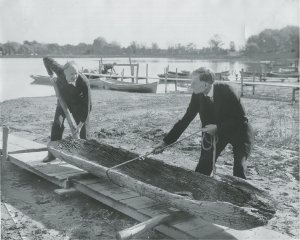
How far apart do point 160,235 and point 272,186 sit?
2476mm

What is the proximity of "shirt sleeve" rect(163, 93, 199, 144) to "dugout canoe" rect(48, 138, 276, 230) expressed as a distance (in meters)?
0.41

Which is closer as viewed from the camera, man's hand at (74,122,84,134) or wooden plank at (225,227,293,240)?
wooden plank at (225,227,293,240)

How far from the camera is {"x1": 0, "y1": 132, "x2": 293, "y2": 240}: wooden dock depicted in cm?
359

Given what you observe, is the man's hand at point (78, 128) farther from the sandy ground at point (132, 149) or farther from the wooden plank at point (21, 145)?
the wooden plank at point (21, 145)

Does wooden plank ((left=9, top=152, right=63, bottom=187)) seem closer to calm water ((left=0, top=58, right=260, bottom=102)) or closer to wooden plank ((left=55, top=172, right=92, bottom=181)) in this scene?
wooden plank ((left=55, top=172, right=92, bottom=181))

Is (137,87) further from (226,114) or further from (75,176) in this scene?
(226,114)

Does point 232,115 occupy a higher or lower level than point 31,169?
higher

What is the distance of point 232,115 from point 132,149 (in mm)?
4488

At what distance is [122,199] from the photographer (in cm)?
445

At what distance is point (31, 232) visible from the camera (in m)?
4.20

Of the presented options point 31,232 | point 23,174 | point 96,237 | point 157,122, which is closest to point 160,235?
point 96,237

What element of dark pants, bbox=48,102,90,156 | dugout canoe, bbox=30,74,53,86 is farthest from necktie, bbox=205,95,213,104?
dugout canoe, bbox=30,74,53,86

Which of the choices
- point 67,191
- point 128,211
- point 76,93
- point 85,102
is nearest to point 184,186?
point 128,211

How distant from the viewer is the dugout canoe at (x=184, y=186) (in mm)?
3184
